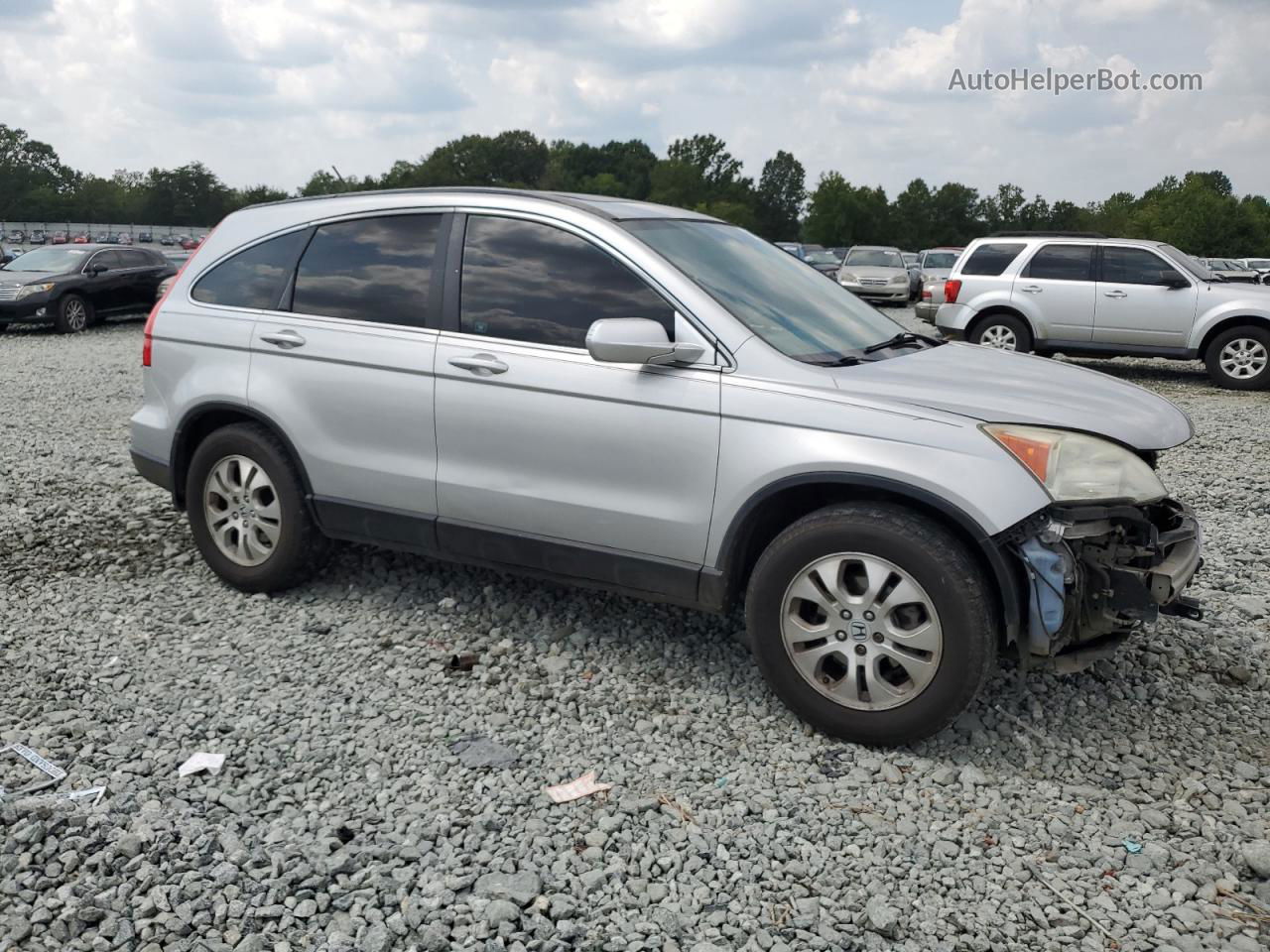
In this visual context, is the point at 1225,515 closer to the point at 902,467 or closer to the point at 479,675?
the point at 902,467

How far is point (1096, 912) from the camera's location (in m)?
2.96

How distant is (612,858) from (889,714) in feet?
3.63

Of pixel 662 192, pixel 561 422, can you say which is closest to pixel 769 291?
pixel 561 422

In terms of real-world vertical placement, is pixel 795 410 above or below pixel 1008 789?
above

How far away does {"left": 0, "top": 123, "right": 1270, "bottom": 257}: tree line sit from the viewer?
10238 cm

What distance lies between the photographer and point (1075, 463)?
3545 millimetres

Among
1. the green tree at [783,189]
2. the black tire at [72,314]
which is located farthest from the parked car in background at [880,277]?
the green tree at [783,189]

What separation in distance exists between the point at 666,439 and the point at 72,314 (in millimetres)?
17637

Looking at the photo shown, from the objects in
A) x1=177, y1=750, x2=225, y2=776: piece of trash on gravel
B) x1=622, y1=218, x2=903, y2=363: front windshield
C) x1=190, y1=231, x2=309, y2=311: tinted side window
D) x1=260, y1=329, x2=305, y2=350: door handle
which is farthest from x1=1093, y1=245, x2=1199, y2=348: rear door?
x1=177, y1=750, x2=225, y2=776: piece of trash on gravel

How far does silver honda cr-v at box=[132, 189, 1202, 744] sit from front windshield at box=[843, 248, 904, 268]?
983 inches

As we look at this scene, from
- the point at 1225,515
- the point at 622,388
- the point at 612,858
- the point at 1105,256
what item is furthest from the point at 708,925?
the point at 1105,256

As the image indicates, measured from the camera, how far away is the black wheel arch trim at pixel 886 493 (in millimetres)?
3477

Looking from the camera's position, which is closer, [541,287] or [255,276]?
[541,287]

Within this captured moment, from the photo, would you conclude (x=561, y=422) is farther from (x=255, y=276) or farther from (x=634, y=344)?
(x=255, y=276)
